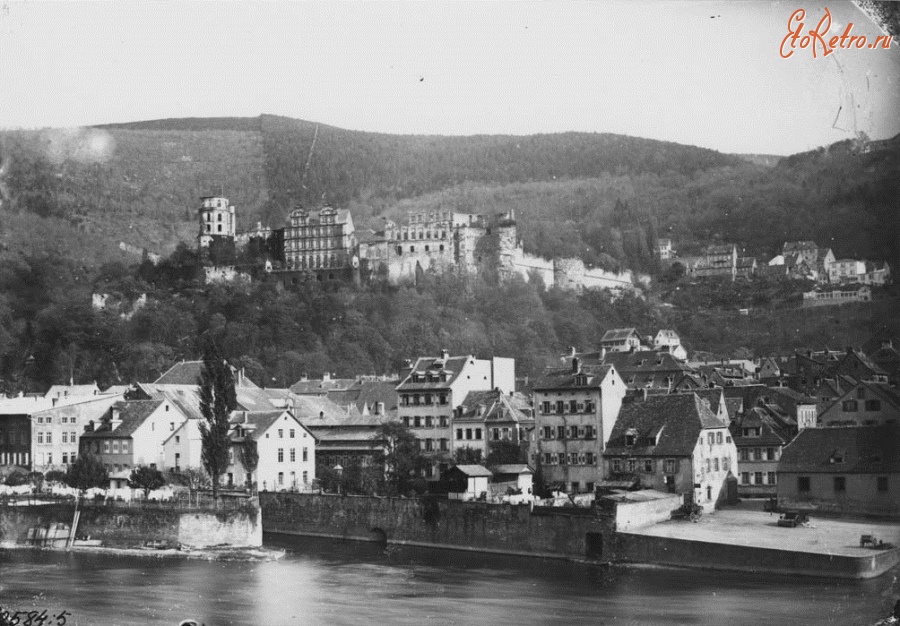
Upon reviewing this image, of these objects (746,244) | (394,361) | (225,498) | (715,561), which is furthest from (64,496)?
(746,244)

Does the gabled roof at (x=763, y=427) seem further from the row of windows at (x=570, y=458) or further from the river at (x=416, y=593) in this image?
the river at (x=416, y=593)

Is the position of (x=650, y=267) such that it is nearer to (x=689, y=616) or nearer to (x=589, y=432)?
(x=589, y=432)

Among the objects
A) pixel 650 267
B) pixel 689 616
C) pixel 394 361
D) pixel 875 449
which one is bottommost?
pixel 689 616

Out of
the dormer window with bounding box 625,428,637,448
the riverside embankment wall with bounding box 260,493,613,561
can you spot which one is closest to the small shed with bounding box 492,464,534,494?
the riverside embankment wall with bounding box 260,493,613,561

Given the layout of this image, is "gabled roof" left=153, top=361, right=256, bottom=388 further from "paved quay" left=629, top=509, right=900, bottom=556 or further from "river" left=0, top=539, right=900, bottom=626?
"paved quay" left=629, top=509, right=900, bottom=556

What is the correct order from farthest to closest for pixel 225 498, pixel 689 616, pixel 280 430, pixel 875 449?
pixel 280 430 → pixel 225 498 → pixel 875 449 → pixel 689 616

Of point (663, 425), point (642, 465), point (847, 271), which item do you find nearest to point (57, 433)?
point (642, 465)
